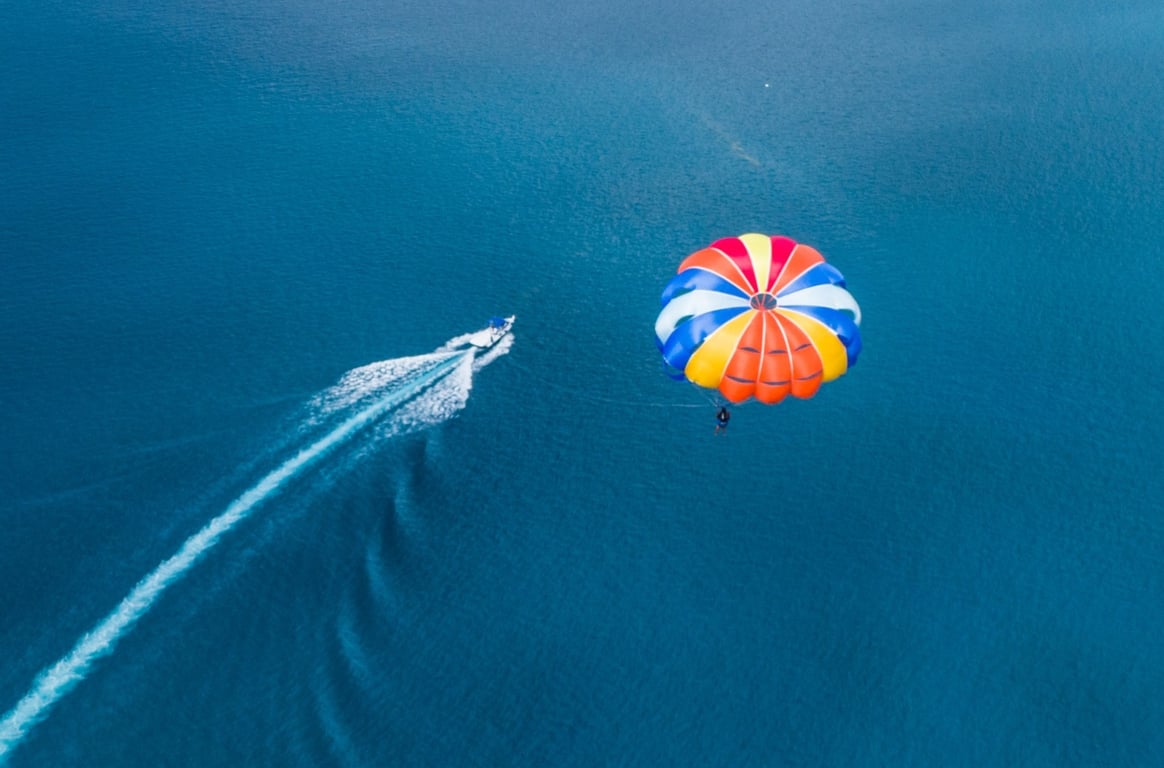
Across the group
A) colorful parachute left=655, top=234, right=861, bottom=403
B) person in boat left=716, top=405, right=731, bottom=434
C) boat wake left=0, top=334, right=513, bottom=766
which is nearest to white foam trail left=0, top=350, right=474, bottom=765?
boat wake left=0, top=334, right=513, bottom=766

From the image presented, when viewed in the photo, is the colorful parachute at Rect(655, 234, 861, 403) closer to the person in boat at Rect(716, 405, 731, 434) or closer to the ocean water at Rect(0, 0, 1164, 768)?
the person in boat at Rect(716, 405, 731, 434)

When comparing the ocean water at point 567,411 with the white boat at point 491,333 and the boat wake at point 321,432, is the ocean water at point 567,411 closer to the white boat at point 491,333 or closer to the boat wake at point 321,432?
the boat wake at point 321,432

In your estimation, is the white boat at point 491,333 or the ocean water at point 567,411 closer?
the ocean water at point 567,411

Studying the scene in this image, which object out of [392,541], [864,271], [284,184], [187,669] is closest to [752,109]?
[864,271]

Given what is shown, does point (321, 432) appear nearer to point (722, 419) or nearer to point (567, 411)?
point (567, 411)

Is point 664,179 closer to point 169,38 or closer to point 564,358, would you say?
point 564,358

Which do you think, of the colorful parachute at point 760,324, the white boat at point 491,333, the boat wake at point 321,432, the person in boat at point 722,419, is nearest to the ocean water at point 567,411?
the boat wake at point 321,432
